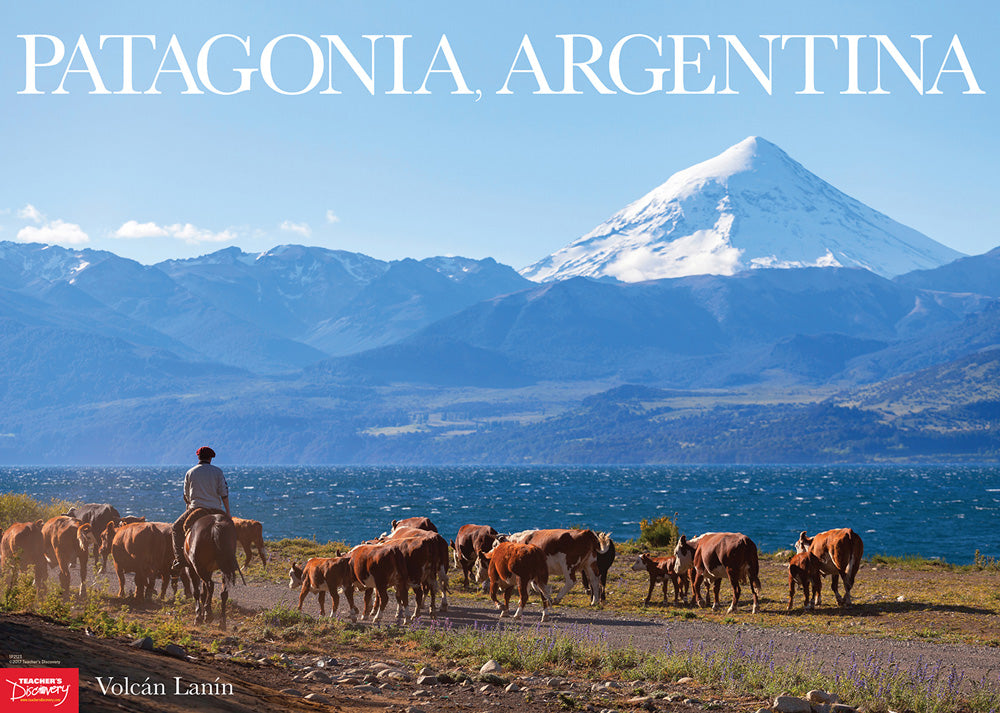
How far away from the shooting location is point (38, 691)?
32.1ft

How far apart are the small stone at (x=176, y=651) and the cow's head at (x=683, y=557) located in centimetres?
1408

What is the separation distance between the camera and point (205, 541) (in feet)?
61.5

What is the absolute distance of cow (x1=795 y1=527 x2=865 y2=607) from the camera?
23.5 meters

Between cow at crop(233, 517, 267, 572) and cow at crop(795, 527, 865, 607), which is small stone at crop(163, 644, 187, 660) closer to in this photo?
cow at crop(795, 527, 865, 607)

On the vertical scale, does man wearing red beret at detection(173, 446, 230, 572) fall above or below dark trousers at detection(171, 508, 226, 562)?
above

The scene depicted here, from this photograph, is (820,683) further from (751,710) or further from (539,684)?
(539,684)

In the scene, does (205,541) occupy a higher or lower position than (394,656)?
higher

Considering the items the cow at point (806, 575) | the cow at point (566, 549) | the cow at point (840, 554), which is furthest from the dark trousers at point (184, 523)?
the cow at point (840, 554)

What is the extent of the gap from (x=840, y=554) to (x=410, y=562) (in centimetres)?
968

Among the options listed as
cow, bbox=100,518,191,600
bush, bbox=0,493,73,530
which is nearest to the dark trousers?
cow, bbox=100,518,191,600

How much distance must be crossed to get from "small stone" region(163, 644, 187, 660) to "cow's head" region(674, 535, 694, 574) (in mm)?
14079

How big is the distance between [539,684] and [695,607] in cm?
1046

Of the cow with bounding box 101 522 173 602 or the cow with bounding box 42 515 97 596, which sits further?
the cow with bounding box 42 515 97 596

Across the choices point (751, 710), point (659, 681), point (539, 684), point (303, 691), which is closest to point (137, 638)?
point (303, 691)
